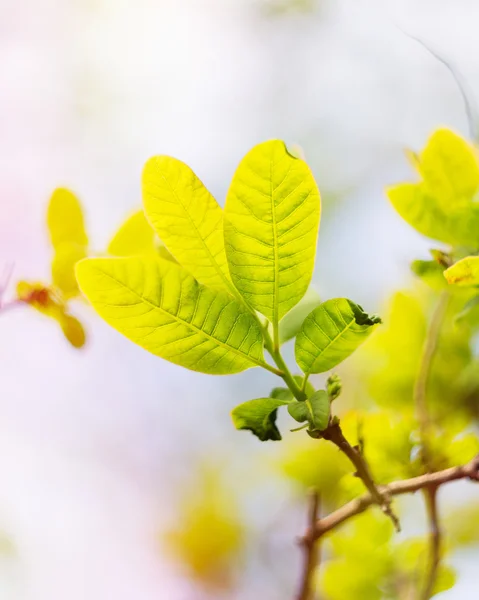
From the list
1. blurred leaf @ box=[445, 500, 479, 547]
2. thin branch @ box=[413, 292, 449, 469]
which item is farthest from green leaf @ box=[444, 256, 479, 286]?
blurred leaf @ box=[445, 500, 479, 547]

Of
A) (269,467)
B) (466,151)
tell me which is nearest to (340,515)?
(466,151)

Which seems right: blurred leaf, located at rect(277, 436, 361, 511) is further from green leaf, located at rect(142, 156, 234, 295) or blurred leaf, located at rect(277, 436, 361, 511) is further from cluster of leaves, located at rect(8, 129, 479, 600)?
green leaf, located at rect(142, 156, 234, 295)

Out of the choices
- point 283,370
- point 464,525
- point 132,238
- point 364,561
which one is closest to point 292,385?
point 283,370

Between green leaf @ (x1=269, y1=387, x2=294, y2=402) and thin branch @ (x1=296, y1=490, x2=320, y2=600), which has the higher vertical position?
green leaf @ (x1=269, y1=387, x2=294, y2=402)

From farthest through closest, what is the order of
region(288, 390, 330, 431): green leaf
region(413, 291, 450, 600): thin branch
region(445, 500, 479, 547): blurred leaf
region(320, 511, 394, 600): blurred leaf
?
region(445, 500, 479, 547): blurred leaf → region(320, 511, 394, 600): blurred leaf → region(413, 291, 450, 600): thin branch → region(288, 390, 330, 431): green leaf

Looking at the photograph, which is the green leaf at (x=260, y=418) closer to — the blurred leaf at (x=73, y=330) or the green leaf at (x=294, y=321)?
the green leaf at (x=294, y=321)

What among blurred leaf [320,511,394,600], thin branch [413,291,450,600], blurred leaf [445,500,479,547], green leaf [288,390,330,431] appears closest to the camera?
green leaf [288,390,330,431]

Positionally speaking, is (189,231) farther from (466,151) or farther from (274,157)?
(466,151)

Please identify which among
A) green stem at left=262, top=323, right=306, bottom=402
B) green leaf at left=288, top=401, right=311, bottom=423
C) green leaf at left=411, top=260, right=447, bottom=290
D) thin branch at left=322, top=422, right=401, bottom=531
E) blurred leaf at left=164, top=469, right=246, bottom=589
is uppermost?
green leaf at left=411, top=260, right=447, bottom=290

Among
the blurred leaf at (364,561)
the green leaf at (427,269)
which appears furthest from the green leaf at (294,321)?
the blurred leaf at (364,561)
